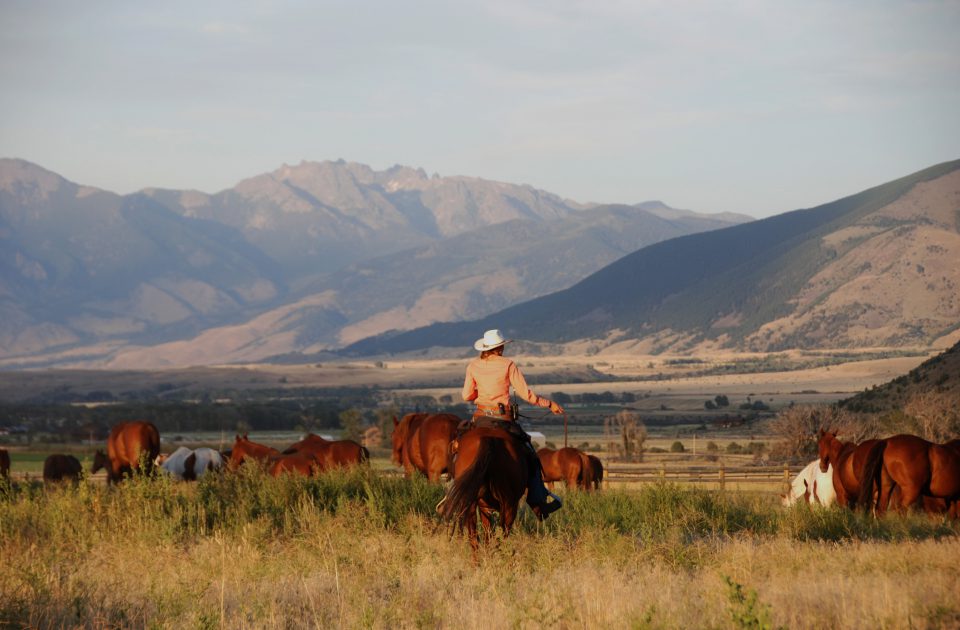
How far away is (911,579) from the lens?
37.7ft

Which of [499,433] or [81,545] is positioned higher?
[499,433]

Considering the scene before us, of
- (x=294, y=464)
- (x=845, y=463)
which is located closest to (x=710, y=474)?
(x=845, y=463)

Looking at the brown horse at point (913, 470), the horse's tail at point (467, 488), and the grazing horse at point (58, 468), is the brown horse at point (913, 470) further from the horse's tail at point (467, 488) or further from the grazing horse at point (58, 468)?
the grazing horse at point (58, 468)

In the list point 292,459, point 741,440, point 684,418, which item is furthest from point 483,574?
point 684,418

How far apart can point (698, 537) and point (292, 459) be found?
863 centimetres

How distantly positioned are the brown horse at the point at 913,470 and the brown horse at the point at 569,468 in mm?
9572

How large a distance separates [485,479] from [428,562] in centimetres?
99

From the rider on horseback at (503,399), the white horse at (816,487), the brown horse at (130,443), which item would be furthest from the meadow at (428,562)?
the brown horse at (130,443)

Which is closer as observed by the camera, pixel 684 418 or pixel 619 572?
pixel 619 572

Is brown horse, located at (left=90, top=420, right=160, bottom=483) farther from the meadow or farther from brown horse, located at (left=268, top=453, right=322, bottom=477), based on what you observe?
the meadow

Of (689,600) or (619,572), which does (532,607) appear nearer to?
(689,600)

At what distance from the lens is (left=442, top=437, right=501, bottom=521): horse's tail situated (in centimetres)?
1233

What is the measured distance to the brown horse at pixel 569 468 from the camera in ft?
91.6

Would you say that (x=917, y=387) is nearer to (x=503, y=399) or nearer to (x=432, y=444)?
(x=432, y=444)
